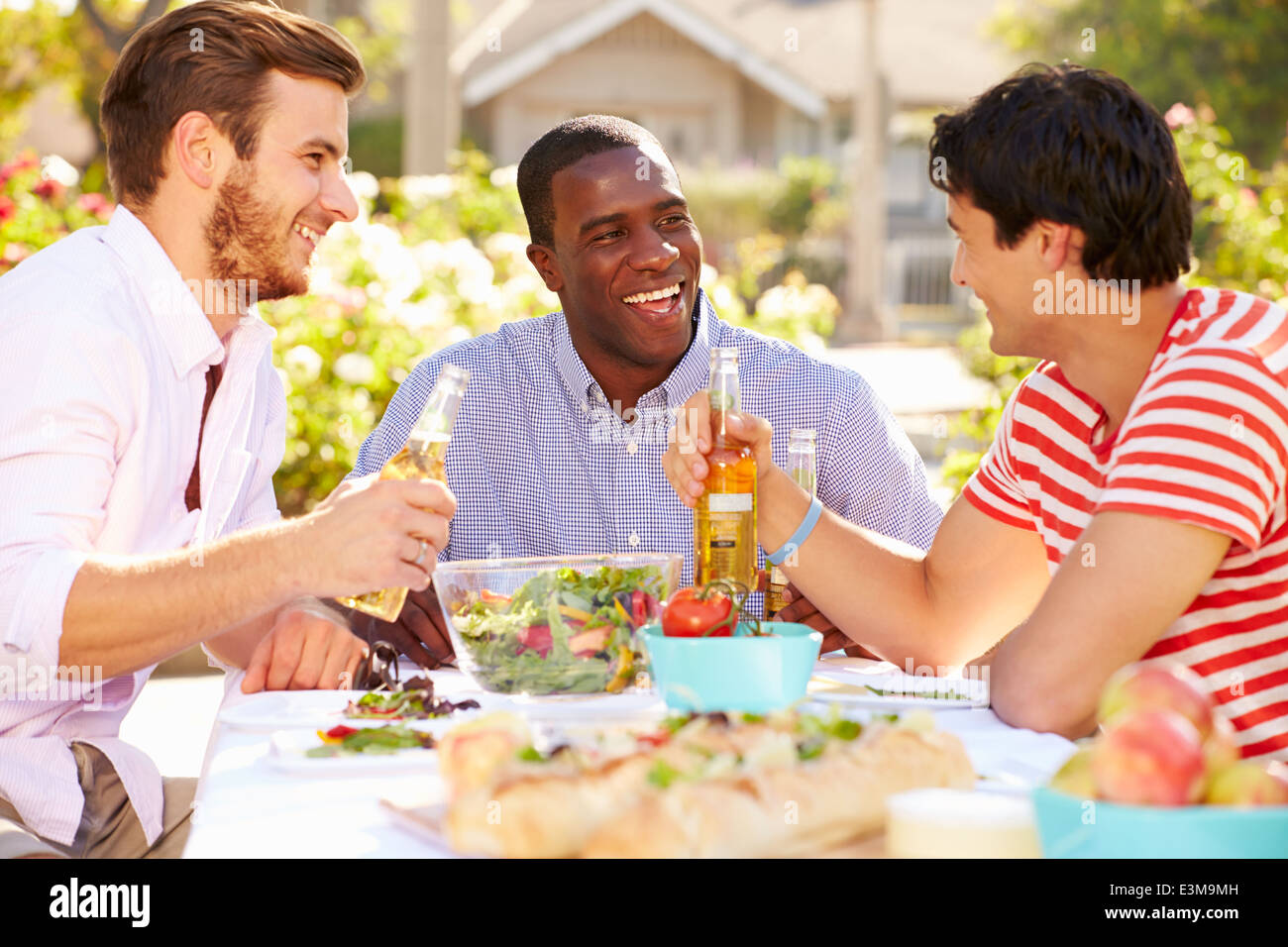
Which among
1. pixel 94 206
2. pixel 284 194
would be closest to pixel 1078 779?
pixel 284 194

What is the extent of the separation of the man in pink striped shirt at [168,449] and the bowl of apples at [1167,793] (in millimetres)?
1042

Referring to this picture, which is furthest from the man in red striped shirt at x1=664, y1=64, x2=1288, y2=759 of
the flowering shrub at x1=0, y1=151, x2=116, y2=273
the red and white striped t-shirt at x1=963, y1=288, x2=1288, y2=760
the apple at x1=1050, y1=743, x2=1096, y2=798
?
the flowering shrub at x1=0, y1=151, x2=116, y2=273

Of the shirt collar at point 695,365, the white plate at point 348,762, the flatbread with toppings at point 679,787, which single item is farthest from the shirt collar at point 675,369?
the flatbread with toppings at point 679,787

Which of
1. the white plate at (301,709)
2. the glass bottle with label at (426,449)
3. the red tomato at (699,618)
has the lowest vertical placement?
the white plate at (301,709)

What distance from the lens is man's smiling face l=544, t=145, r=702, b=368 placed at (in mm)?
3322

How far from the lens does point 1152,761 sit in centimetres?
113

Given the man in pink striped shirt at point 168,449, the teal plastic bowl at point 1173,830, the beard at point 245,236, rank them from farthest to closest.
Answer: the beard at point 245,236 < the man in pink striped shirt at point 168,449 < the teal plastic bowl at point 1173,830

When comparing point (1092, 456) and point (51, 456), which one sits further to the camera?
point (1092, 456)

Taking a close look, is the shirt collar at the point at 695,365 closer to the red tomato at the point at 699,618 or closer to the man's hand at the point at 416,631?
the man's hand at the point at 416,631

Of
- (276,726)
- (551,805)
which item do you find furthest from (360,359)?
(551,805)

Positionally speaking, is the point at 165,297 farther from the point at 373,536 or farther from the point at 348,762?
the point at 348,762

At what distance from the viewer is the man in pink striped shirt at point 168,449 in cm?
209

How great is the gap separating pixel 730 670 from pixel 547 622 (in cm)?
32

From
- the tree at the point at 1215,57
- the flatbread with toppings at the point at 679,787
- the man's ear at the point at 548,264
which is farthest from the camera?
the tree at the point at 1215,57
